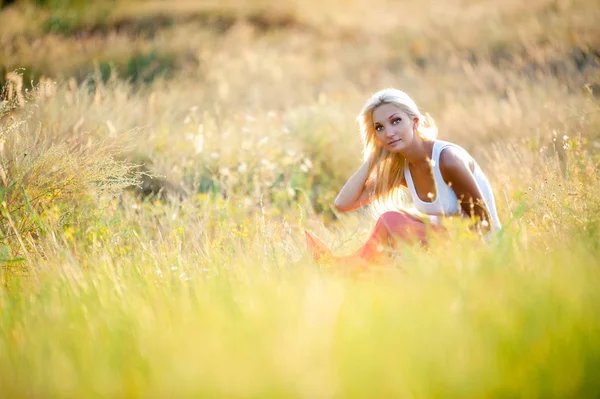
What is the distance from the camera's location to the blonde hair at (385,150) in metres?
3.73

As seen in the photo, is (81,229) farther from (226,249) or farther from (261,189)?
(261,189)

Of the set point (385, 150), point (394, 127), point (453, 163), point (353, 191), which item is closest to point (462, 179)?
point (453, 163)

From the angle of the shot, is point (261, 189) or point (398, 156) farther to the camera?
point (261, 189)

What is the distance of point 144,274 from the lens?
9.11 ft

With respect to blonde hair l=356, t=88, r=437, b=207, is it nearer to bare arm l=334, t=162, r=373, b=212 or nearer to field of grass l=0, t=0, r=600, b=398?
bare arm l=334, t=162, r=373, b=212

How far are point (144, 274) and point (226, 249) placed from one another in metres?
0.55

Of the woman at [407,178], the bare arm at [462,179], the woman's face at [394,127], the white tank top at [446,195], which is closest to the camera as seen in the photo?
the woman at [407,178]

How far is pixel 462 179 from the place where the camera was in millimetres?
→ 3381

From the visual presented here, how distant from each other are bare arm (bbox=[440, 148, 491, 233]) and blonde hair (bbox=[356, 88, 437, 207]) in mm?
332

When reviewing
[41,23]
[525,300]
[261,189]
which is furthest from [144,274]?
[41,23]

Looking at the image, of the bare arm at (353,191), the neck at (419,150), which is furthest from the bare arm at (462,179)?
the bare arm at (353,191)

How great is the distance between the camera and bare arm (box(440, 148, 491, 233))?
3.37m

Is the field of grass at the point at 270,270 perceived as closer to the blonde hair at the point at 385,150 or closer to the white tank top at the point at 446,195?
the white tank top at the point at 446,195

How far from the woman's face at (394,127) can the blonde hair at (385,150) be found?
0.16ft
